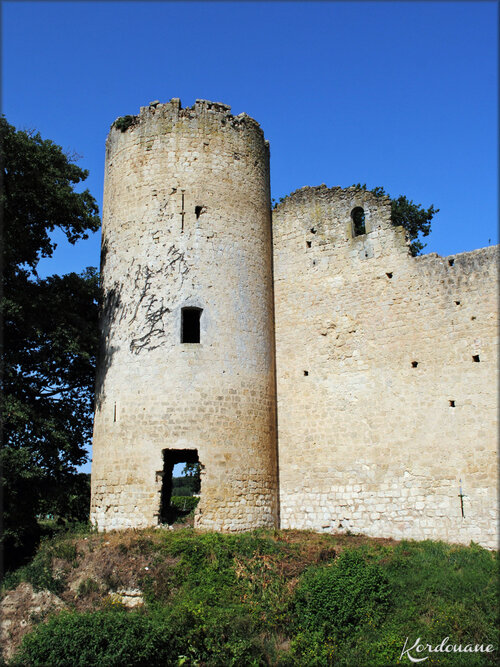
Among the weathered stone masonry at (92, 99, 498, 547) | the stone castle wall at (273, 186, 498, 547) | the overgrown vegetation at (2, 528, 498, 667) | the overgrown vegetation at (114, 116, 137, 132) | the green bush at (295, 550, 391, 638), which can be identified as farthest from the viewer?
the overgrown vegetation at (114, 116, 137, 132)

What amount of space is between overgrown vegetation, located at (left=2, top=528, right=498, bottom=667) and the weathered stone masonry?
122cm

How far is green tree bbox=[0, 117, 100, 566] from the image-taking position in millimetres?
13914

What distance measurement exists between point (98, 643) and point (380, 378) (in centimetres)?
837

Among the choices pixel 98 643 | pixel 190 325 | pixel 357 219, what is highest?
pixel 357 219

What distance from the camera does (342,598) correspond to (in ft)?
34.5

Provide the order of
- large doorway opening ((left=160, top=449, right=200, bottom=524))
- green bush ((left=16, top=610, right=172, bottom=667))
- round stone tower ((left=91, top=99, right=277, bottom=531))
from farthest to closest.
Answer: large doorway opening ((left=160, top=449, right=200, bottom=524)), round stone tower ((left=91, top=99, right=277, bottom=531)), green bush ((left=16, top=610, right=172, bottom=667))

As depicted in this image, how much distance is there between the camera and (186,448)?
13820mm

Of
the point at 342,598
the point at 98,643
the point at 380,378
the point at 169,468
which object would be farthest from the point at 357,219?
the point at 98,643

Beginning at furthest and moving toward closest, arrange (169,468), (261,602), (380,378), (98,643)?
1. (169,468)
2. (380,378)
3. (261,602)
4. (98,643)

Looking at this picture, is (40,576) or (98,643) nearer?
(98,643)

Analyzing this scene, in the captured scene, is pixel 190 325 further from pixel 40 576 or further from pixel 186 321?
pixel 40 576

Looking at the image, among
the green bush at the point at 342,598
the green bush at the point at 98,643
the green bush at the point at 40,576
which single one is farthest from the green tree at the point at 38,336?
the green bush at the point at 342,598

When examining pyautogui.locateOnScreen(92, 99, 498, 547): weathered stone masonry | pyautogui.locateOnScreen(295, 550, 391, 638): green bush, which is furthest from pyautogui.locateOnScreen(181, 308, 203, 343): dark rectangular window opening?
pyautogui.locateOnScreen(295, 550, 391, 638): green bush

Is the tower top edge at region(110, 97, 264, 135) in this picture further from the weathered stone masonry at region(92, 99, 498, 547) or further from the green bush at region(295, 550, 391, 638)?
the green bush at region(295, 550, 391, 638)
